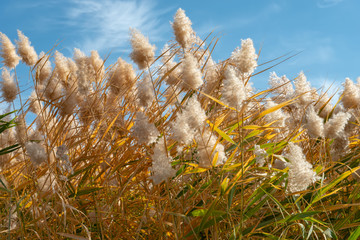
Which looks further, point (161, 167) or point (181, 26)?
point (181, 26)

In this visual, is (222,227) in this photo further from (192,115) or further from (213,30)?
(213,30)

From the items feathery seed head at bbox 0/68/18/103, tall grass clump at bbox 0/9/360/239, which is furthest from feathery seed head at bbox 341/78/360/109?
feathery seed head at bbox 0/68/18/103

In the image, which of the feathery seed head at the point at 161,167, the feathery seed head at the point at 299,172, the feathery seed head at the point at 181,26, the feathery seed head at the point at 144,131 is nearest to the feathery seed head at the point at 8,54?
the feathery seed head at the point at 181,26

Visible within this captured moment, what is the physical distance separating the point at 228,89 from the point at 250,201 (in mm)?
527

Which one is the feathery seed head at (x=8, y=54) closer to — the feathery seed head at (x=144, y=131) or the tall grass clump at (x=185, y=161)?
the tall grass clump at (x=185, y=161)

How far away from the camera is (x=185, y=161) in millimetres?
1851

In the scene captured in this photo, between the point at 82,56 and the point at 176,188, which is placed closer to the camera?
the point at 176,188

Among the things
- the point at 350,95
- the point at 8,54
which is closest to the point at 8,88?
the point at 8,54

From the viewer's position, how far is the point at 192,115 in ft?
4.31

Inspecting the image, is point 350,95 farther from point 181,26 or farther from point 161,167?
point 161,167

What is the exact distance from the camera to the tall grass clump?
1.47 meters

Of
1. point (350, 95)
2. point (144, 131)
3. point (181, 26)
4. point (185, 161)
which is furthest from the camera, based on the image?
point (350, 95)

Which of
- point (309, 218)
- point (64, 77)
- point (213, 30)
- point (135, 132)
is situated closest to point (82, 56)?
point (64, 77)

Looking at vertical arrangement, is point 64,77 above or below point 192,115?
above
